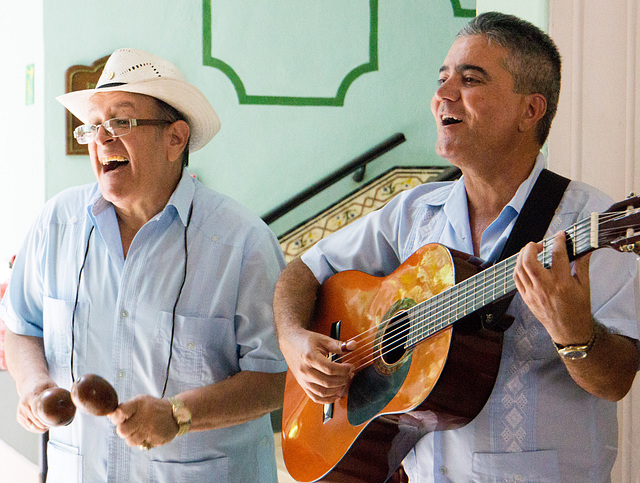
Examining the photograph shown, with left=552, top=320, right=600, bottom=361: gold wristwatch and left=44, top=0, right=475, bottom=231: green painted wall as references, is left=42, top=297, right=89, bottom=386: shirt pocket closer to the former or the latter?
left=552, top=320, right=600, bottom=361: gold wristwatch

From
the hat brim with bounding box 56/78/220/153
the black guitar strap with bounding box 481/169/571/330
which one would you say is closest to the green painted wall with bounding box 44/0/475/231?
the hat brim with bounding box 56/78/220/153

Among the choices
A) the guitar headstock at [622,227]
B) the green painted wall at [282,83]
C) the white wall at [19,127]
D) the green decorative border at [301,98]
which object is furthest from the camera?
the green decorative border at [301,98]

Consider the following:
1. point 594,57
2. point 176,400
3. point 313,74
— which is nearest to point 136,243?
point 176,400

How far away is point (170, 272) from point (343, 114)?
4.15 metres

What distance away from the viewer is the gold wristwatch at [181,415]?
6.41ft

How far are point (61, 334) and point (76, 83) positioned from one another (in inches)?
137

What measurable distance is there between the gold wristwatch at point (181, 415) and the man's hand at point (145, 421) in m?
0.01

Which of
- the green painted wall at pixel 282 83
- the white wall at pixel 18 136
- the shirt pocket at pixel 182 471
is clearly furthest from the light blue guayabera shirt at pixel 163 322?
the green painted wall at pixel 282 83

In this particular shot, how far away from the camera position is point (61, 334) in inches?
87.0

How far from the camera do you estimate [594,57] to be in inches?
86.8

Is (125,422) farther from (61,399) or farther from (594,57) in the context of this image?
(594,57)

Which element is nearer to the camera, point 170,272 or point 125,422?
point 125,422

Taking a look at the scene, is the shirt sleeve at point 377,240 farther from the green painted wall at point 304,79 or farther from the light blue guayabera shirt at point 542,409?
the green painted wall at point 304,79

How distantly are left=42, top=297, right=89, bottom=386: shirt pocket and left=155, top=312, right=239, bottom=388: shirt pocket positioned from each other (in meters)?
0.25
